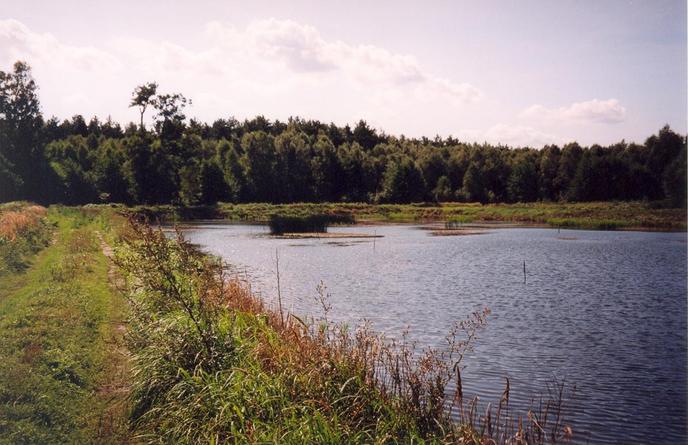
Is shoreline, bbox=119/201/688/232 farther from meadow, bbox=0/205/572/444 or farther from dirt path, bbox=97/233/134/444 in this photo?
meadow, bbox=0/205/572/444

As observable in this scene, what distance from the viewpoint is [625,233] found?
2402 inches

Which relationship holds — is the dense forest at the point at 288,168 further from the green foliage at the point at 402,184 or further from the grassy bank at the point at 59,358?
the grassy bank at the point at 59,358

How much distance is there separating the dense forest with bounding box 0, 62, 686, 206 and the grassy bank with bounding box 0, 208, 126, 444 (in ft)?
222

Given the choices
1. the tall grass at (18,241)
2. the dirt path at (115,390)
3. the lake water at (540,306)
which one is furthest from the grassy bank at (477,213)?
the dirt path at (115,390)

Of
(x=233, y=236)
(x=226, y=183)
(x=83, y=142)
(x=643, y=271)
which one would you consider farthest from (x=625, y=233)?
(x=83, y=142)

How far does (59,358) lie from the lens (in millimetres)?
11891

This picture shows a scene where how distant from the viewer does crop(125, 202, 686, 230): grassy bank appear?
73312mm

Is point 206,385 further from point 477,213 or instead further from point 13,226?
point 477,213

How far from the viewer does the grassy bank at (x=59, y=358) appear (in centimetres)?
916

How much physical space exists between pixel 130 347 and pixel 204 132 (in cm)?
15205

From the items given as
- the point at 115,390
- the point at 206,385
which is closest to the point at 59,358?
the point at 115,390

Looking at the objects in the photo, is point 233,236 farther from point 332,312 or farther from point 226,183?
point 226,183

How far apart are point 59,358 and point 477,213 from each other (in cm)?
8687

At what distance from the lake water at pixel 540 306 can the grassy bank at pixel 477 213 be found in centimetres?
2462
